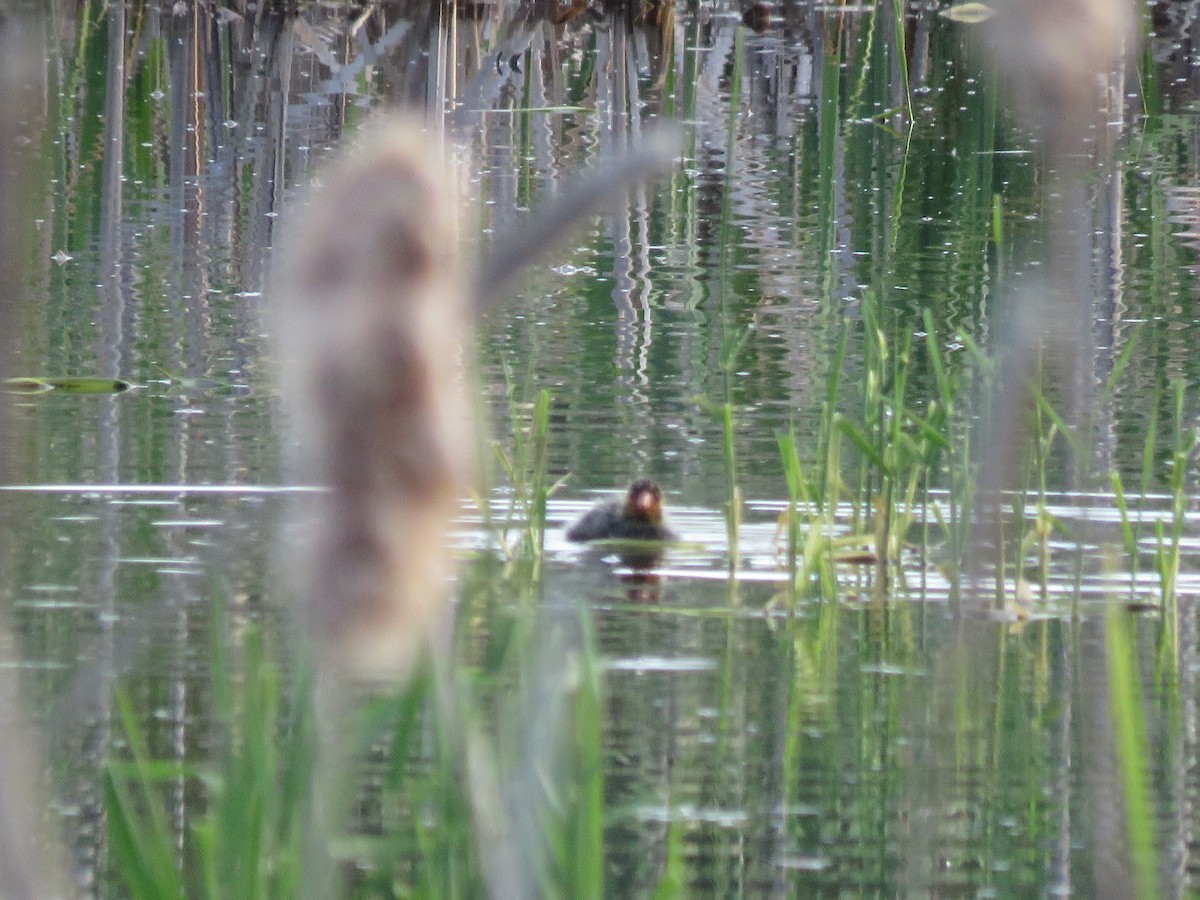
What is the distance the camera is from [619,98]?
13.6 meters

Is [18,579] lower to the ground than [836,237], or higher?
lower

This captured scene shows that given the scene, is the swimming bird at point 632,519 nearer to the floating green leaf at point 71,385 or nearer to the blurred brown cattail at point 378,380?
the floating green leaf at point 71,385

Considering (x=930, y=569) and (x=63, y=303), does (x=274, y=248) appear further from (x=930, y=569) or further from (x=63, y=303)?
(x=930, y=569)

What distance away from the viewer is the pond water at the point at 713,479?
3.03 meters

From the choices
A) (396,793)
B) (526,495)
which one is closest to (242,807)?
(396,793)

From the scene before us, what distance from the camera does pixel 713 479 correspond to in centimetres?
552

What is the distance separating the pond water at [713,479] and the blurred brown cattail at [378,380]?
12.5 inches

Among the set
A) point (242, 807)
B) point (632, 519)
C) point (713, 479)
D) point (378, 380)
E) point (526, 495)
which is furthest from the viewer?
point (713, 479)

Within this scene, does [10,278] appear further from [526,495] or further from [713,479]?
[713,479]

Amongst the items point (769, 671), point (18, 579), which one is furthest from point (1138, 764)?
point (18, 579)

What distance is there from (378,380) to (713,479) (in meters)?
4.49

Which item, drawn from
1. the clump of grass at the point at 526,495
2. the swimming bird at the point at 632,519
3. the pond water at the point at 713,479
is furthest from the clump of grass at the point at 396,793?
the swimming bird at the point at 632,519

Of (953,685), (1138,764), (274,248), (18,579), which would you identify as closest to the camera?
(1138,764)

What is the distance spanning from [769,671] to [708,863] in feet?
3.15
